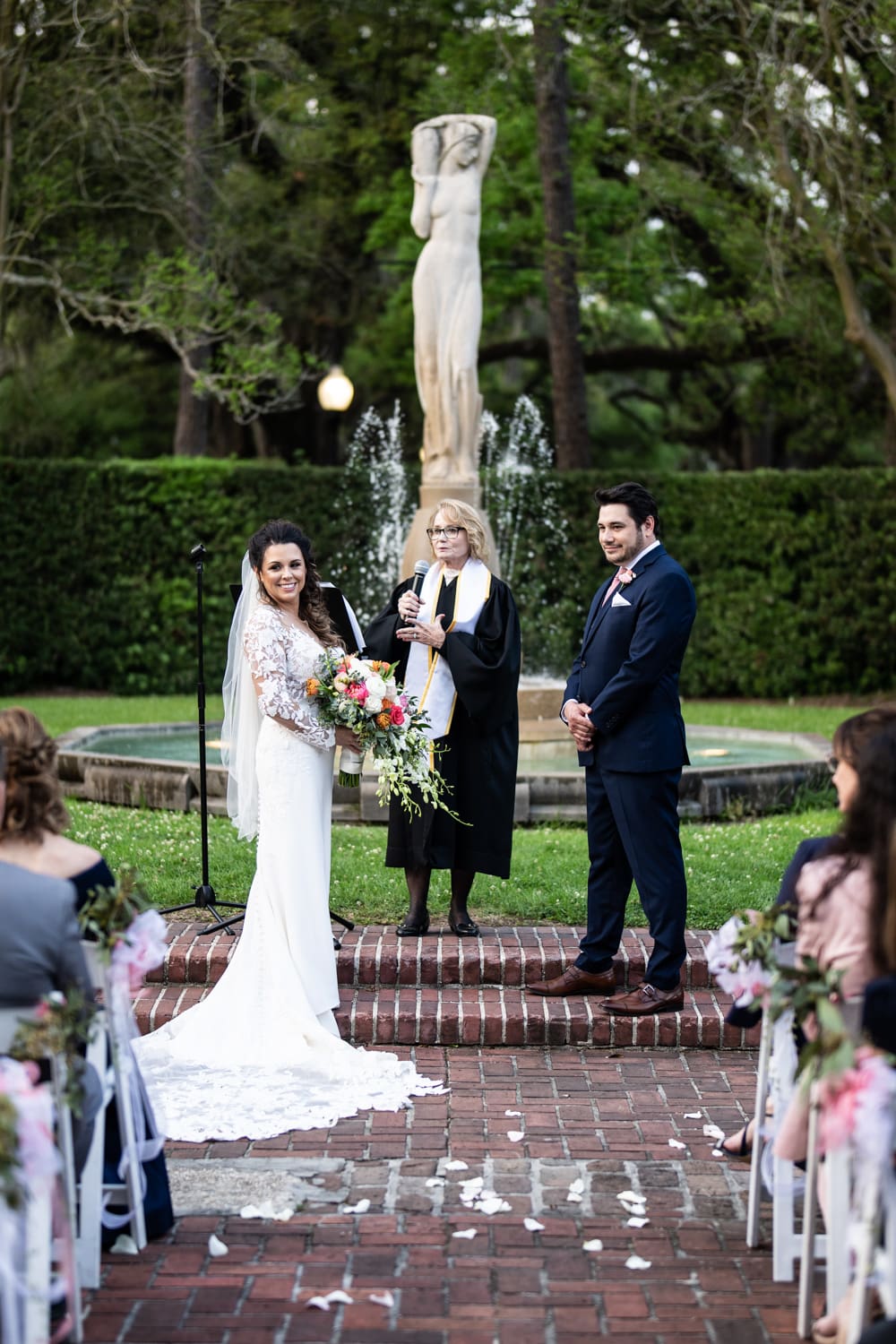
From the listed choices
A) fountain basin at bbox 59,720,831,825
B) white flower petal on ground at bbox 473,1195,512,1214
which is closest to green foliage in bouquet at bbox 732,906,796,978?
white flower petal on ground at bbox 473,1195,512,1214

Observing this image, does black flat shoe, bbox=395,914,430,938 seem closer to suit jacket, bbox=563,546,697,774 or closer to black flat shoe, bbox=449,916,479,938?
black flat shoe, bbox=449,916,479,938

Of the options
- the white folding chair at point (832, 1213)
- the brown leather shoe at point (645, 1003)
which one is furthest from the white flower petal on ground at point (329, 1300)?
the brown leather shoe at point (645, 1003)

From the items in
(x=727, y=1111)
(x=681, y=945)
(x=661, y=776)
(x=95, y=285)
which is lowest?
(x=727, y=1111)

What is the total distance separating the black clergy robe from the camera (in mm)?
6793

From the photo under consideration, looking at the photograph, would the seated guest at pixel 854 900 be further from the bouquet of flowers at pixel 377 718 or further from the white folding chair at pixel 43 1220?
the bouquet of flowers at pixel 377 718

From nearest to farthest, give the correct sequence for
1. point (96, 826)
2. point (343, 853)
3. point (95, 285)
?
point (343, 853) < point (96, 826) < point (95, 285)

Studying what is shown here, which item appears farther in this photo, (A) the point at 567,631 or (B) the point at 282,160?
(B) the point at 282,160

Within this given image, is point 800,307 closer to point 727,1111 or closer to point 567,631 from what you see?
point 567,631

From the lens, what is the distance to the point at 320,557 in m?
17.9

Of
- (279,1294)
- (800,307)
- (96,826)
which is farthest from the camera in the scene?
(800,307)

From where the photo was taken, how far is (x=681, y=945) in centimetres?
622

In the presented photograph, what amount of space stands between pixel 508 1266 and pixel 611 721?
2581 millimetres

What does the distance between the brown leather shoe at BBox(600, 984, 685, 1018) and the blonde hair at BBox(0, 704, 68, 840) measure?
299 cm

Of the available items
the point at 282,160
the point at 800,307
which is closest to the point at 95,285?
the point at 282,160
